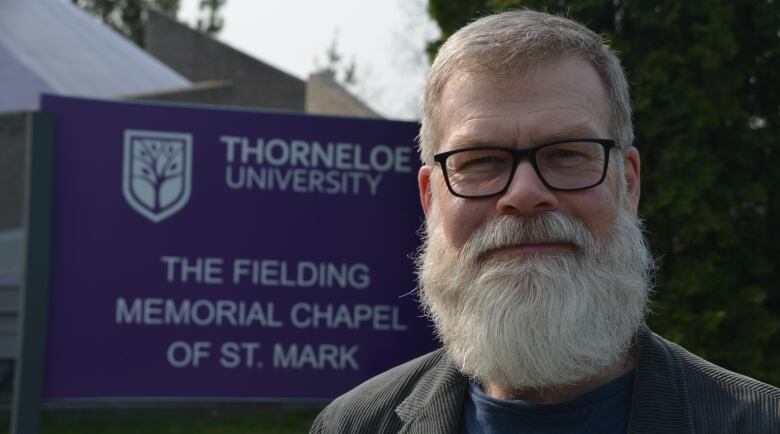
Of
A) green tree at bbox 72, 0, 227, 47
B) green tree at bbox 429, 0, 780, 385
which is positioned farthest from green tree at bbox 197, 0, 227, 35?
green tree at bbox 429, 0, 780, 385

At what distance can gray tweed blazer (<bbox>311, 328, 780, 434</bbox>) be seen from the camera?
1943 millimetres

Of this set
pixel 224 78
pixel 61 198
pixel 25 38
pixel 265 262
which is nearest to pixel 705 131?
pixel 265 262

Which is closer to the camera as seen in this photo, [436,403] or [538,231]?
[538,231]

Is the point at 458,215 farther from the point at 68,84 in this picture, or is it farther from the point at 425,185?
the point at 68,84

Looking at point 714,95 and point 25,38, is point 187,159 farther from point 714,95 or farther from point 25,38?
point 25,38

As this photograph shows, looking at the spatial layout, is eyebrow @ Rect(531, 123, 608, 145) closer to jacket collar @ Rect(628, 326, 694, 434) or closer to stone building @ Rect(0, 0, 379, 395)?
jacket collar @ Rect(628, 326, 694, 434)

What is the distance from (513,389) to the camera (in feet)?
7.04

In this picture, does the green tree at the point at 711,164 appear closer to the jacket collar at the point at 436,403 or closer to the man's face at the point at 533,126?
the jacket collar at the point at 436,403

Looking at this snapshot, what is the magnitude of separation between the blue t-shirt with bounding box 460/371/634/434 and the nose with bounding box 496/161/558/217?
1.25 ft

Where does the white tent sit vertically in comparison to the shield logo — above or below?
above

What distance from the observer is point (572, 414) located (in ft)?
6.67

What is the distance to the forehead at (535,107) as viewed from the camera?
206cm

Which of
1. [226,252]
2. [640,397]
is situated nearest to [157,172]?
[226,252]

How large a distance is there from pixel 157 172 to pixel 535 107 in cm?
321
